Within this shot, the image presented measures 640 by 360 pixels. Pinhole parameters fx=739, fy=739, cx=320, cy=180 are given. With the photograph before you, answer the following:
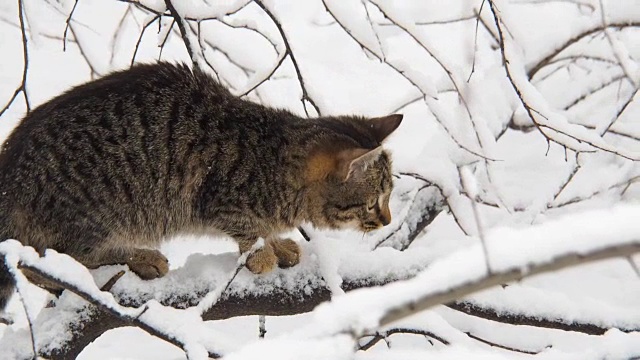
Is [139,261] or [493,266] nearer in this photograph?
[493,266]

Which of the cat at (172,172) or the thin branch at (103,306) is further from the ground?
the cat at (172,172)

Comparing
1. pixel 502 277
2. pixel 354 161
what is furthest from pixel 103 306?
pixel 354 161

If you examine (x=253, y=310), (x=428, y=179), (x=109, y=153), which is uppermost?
(x=109, y=153)

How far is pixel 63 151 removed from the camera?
266 centimetres

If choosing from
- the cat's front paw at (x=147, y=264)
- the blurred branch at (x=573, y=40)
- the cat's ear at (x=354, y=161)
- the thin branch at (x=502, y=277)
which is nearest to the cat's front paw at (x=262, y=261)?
the cat's front paw at (x=147, y=264)

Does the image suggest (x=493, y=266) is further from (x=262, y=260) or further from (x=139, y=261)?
(x=139, y=261)

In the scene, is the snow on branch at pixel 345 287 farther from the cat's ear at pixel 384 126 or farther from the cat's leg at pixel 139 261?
the cat's ear at pixel 384 126

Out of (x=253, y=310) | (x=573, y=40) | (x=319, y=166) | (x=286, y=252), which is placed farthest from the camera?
(x=573, y=40)

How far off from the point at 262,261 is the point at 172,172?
512 mm

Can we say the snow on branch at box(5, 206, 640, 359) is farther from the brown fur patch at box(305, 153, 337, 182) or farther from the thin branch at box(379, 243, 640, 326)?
the brown fur patch at box(305, 153, 337, 182)

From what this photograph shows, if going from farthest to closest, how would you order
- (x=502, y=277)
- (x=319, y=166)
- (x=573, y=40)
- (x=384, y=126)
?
1. (x=573, y=40)
2. (x=384, y=126)
3. (x=319, y=166)
4. (x=502, y=277)

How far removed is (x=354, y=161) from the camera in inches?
111

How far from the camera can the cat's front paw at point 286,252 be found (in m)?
2.76

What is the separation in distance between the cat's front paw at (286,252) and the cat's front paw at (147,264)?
0.42 m
